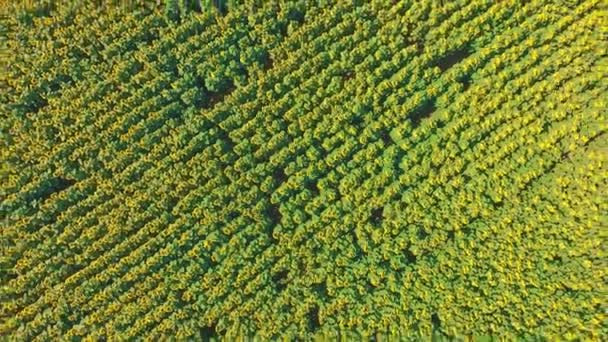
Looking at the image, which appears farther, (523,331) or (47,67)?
(47,67)

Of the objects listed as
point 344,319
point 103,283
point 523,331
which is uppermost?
point 103,283

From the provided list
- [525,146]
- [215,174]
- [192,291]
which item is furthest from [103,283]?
[525,146]

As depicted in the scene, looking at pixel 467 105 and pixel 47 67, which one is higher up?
pixel 47 67

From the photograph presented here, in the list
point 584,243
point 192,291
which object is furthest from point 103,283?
point 584,243

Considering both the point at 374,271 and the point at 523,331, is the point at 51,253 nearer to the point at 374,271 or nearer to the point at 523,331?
the point at 374,271

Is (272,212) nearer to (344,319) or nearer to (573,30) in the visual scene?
(344,319)

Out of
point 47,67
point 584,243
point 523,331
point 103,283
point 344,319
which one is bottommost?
point 523,331
